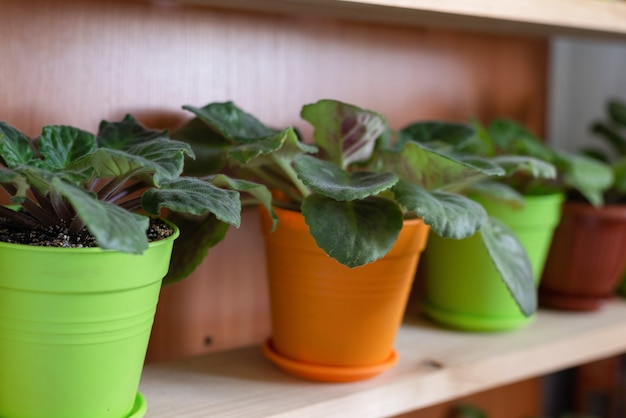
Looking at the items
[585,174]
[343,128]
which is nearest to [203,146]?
[343,128]

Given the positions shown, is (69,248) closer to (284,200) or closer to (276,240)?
(276,240)

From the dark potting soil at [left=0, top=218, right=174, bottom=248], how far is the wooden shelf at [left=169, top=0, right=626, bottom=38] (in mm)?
282

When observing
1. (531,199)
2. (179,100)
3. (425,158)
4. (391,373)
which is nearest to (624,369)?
(531,199)

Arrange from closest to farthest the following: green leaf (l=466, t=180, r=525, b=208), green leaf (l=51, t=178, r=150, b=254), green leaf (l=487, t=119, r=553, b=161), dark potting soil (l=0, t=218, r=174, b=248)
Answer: green leaf (l=51, t=178, r=150, b=254) < dark potting soil (l=0, t=218, r=174, b=248) < green leaf (l=466, t=180, r=525, b=208) < green leaf (l=487, t=119, r=553, b=161)

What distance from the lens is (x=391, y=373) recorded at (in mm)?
793

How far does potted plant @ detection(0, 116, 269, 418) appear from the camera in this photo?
0.54 m

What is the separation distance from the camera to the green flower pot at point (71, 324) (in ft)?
1.77

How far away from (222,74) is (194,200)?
0.36 metres

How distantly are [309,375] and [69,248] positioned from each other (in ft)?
1.05

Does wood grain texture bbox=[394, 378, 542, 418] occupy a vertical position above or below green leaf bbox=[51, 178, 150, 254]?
below

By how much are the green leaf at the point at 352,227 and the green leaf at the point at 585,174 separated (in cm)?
35

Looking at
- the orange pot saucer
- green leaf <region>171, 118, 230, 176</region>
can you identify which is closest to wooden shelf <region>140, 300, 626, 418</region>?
the orange pot saucer

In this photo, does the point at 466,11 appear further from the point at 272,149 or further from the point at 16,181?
the point at 16,181

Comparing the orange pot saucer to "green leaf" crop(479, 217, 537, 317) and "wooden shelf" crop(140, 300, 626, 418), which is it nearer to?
"wooden shelf" crop(140, 300, 626, 418)
